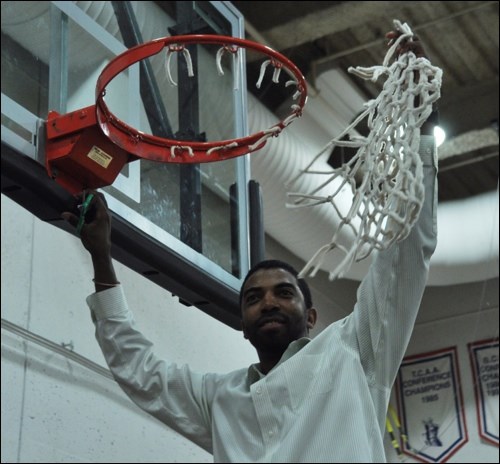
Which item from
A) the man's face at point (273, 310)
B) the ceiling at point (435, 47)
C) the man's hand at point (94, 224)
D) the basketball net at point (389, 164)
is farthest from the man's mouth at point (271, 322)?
the ceiling at point (435, 47)

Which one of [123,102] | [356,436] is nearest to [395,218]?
[356,436]

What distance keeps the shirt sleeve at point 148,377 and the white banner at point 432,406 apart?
5.86 meters

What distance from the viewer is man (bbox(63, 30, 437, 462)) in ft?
7.46

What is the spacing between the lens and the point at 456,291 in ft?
28.9

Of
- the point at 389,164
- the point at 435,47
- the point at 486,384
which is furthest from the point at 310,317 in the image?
the point at 486,384

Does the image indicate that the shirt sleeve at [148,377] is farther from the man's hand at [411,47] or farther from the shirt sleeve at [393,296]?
the man's hand at [411,47]

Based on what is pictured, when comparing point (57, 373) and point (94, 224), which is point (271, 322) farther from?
point (57, 373)

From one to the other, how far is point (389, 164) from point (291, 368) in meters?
0.50

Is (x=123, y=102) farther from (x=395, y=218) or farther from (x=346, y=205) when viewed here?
(x=346, y=205)

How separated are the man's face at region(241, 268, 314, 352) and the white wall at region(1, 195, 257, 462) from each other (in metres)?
2.41

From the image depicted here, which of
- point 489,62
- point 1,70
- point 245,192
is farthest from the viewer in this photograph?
point 489,62

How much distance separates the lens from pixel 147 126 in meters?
3.55

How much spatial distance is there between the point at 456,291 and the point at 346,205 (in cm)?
246

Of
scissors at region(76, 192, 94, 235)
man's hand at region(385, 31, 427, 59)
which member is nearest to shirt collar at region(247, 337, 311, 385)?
scissors at region(76, 192, 94, 235)
